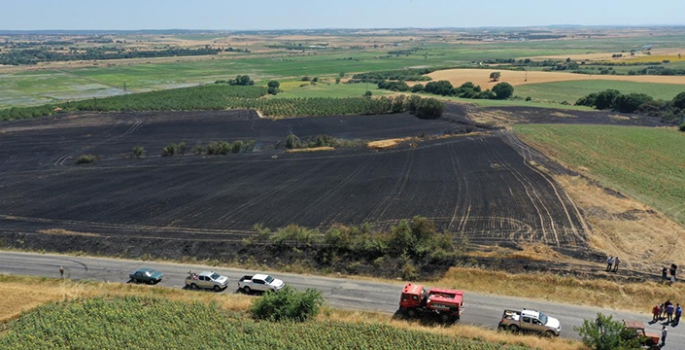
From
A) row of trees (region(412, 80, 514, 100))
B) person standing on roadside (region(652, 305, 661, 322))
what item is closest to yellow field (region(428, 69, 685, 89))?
row of trees (region(412, 80, 514, 100))

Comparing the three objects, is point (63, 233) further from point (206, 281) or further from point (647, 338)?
point (647, 338)

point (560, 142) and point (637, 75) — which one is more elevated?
point (637, 75)

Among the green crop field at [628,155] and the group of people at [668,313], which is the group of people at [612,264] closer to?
the group of people at [668,313]

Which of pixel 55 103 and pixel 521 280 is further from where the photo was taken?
pixel 55 103

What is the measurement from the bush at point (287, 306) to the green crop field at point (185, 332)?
0.63 metres

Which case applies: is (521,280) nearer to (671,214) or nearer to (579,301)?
(579,301)

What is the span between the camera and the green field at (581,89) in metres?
107

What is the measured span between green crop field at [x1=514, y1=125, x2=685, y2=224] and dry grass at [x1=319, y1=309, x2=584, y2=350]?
77.5ft

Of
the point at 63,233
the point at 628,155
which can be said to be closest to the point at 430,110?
the point at 628,155

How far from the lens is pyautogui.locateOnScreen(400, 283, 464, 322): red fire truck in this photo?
26219 millimetres

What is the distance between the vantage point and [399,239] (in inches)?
1390

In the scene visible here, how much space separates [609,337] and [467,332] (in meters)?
6.39

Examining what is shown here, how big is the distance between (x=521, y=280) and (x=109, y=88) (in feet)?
446

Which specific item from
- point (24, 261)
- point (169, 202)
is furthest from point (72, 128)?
point (24, 261)
